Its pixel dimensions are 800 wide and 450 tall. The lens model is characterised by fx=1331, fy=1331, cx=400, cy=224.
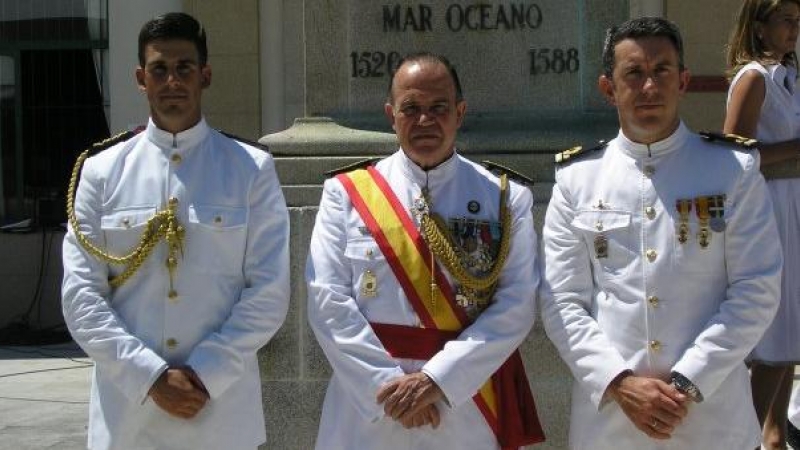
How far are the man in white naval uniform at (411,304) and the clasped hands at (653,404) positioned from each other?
0.38 m

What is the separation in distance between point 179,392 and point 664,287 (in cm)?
133

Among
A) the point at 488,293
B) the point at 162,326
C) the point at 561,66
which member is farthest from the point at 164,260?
the point at 561,66

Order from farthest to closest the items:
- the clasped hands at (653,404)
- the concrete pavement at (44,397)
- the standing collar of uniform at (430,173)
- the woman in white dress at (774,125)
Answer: the concrete pavement at (44,397) → the woman in white dress at (774,125) → the standing collar of uniform at (430,173) → the clasped hands at (653,404)

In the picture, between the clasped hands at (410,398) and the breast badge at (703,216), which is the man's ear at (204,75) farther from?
the breast badge at (703,216)

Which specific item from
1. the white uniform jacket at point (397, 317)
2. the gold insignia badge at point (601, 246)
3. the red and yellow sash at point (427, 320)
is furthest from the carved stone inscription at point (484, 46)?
the gold insignia badge at point (601, 246)

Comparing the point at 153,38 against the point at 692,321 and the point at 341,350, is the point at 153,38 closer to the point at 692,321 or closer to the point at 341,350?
the point at 341,350

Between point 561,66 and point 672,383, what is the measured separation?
2.47m

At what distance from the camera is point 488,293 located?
148 inches

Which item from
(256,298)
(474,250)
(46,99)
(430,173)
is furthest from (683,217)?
(46,99)

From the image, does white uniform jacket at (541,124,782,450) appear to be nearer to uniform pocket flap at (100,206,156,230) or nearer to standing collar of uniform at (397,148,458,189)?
standing collar of uniform at (397,148,458,189)

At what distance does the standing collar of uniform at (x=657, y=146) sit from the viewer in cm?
369

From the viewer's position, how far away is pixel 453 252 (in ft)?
12.3

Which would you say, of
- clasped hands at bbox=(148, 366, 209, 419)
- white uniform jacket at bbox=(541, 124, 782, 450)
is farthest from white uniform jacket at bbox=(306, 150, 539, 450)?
clasped hands at bbox=(148, 366, 209, 419)

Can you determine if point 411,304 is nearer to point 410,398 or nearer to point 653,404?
point 410,398
